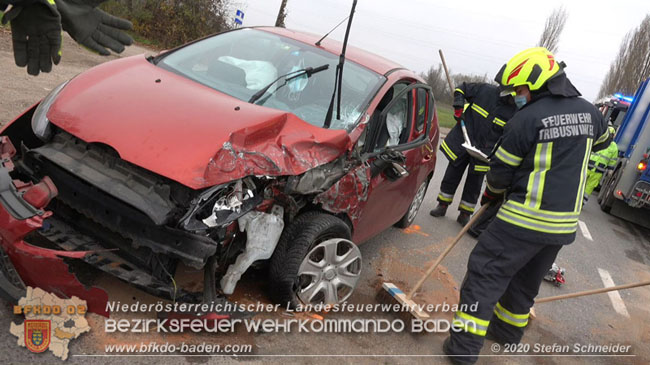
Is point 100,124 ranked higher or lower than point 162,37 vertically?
higher

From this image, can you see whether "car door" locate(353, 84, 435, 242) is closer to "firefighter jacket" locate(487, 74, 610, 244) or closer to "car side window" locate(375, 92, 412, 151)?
"car side window" locate(375, 92, 412, 151)

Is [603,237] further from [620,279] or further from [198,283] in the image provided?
[198,283]

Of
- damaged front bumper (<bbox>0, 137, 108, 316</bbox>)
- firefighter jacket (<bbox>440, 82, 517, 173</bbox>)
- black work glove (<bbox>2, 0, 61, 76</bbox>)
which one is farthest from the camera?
firefighter jacket (<bbox>440, 82, 517, 173</bbox>)

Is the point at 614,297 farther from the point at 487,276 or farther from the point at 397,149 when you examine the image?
the point at 397,149

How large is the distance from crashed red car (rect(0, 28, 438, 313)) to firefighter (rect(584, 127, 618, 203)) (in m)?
5.84

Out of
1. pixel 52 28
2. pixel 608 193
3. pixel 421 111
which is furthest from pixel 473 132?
pixel 608 193

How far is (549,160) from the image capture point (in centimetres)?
301

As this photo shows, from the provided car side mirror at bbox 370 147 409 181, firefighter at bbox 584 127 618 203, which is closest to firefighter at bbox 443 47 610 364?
car side mirror at bbox 370 147 409 181

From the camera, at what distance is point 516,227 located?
309cm

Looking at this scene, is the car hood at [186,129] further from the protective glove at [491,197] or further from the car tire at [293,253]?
the protective glove at [491,197]

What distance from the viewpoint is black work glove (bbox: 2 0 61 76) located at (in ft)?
8.67

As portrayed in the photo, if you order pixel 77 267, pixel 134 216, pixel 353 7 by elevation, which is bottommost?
pixel 77 267

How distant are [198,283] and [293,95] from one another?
56.9 inches

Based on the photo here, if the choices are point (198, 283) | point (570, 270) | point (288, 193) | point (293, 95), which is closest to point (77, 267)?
point (198, 283)
